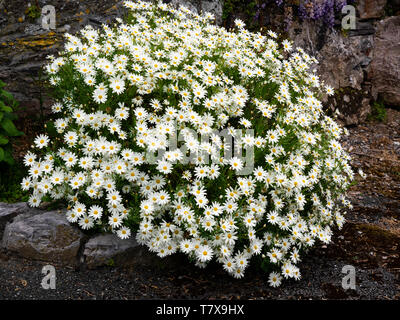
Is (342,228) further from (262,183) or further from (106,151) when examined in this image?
(106,151)

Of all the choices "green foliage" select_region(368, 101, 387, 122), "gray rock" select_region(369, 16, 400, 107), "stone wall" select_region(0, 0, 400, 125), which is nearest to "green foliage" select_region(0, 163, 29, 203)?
"stone wall" select_region(0, 0, 400, 125)

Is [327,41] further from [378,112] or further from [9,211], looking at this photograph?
[9,211]

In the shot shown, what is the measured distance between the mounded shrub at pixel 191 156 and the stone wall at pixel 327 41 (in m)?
1.42

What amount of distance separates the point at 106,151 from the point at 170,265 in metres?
1.21

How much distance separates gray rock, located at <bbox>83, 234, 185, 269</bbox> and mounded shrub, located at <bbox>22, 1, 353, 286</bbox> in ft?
0.37

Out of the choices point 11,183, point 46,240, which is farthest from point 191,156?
point 11,183

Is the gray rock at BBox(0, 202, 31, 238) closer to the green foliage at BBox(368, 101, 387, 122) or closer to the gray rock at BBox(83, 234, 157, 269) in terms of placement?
the gray rock at BBox(83, 234, 157, 269)

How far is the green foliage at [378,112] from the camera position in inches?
307

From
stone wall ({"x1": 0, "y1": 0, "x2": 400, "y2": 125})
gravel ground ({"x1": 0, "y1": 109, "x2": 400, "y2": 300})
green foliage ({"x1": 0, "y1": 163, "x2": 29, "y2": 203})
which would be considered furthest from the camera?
stone wall ({"x1": 0, "y1": 0, "x2": 400, "y2": 125})

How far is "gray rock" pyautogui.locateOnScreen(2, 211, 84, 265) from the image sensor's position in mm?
3727

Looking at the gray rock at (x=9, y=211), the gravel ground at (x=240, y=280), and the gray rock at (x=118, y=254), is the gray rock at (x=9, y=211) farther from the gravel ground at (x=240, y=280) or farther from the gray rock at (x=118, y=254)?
the gray rock at (x=118, y=254)

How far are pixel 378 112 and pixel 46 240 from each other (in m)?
6.62

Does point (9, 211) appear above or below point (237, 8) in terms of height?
below

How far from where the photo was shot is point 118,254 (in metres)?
3.71
